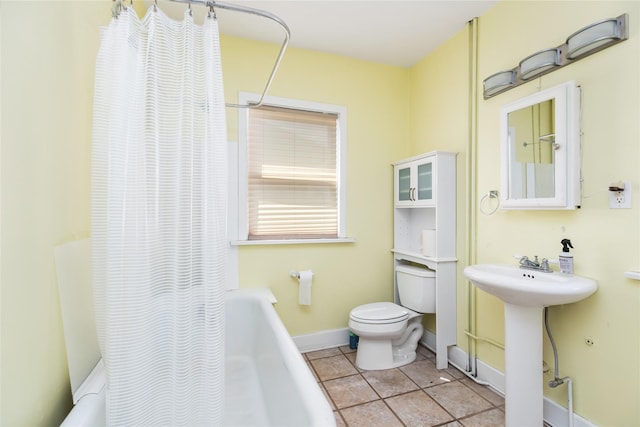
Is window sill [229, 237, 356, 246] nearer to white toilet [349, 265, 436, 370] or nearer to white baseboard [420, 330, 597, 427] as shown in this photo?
white toilet [349, 265, 436, 370]

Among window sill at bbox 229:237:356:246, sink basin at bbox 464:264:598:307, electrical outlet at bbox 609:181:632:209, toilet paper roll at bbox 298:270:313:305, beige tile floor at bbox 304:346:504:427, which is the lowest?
beige tile floor at bbox 304:346:504:427

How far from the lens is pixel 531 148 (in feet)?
5.43

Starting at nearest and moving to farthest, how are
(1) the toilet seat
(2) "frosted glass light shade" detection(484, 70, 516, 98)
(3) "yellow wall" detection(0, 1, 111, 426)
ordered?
(3) "yellow wall" detection(0, 1, 111, 426), (2) "frosted glass light shade" detection(484, 70, 516, 98), (1) the toilet seat

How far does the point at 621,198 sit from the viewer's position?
1309 mm

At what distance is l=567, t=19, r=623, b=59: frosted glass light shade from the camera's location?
4.28ft

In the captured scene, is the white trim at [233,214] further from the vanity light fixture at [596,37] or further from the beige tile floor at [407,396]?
the vanity light fixture at [596,37]

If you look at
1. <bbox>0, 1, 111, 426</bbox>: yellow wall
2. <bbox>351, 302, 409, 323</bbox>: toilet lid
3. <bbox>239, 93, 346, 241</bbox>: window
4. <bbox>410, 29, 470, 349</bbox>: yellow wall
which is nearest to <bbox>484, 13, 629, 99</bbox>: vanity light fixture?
<bbox>410, 29, 470, 349</bbox>: yellow wall

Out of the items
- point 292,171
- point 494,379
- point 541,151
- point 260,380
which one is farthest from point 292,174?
point 494,379

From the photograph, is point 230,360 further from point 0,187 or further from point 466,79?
point 466,79

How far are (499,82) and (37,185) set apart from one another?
7.63 feet

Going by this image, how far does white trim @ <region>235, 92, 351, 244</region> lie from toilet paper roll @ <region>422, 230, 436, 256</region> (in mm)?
646

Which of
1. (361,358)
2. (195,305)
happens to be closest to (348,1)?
(195,305)

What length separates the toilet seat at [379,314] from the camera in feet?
6.91

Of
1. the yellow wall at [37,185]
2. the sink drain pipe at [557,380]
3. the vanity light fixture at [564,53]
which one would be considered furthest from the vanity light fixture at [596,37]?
the yellow wall at [37,185]
